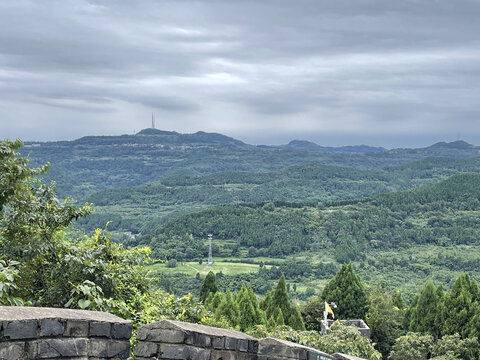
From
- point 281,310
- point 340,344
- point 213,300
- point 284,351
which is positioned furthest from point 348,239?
point 284,351

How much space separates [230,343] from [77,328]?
204 centimetres

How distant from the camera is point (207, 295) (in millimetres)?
56406

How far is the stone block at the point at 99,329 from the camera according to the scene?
5645mm

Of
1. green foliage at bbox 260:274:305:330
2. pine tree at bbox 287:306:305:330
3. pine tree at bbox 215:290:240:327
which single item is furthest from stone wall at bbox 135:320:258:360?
pine tree at bbox 287:306:305:330

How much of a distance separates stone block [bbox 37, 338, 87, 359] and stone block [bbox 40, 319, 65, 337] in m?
0.06

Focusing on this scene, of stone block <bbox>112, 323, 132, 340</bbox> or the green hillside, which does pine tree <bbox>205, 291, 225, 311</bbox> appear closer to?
stone block <bbox>112, 323, 132, 340</bbox>

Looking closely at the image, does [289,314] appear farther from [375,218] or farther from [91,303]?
[375,218]

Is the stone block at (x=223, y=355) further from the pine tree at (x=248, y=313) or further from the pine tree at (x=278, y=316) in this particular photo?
the pine tree at (x=278, y=316)

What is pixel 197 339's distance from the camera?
643 centimetres

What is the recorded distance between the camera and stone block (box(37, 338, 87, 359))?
5262mm

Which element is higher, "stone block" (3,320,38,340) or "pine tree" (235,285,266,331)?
"stone block" (3,320,38,340)

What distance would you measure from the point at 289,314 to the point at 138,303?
36.6 metres

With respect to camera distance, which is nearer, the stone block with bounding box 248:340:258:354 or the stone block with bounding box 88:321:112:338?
the stone block with bounding box 88:321:112:338

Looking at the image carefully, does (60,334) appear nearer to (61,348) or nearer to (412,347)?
(61,348)
